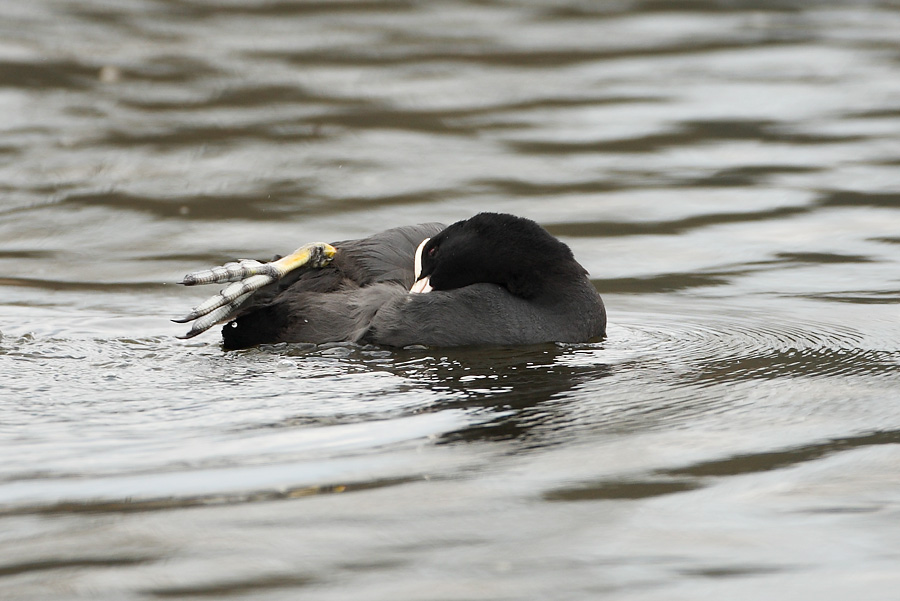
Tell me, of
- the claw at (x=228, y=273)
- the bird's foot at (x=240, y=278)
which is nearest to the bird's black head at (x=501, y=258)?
the bird's foot at (x=240, y=278)

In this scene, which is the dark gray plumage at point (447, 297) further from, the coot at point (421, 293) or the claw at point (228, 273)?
the claw at point (228, 273)

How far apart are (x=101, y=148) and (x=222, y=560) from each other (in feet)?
23.9

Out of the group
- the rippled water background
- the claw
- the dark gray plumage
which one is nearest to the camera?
the rippled water background

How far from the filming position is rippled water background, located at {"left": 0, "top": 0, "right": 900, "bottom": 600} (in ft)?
10.8

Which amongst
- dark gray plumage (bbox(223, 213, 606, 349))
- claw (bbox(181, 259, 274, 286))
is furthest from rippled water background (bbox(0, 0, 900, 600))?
claw (bbox(181, 259, 274, 286))

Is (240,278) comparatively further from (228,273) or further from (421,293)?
(421,293)

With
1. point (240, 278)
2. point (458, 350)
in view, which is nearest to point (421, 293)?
point (458, 350)

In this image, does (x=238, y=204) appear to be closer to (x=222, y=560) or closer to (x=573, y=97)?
(x=573, y=97)

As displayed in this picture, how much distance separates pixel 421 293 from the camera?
5.51m

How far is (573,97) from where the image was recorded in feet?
37.3

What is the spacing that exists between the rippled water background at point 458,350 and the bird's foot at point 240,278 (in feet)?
0.50

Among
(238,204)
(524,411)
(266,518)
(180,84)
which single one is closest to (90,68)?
(180,84)

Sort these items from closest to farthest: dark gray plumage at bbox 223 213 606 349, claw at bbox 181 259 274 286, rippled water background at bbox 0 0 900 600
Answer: rippled water background at bbox 0 0 900 600 < dark gray plumage at bbox 223 213 606 349 < claw at bbox 181 259 274 286

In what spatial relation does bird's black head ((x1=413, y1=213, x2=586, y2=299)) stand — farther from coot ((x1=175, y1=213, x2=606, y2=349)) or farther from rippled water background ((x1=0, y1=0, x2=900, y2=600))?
rippled water background ((x1=0, y1=0, x2=900, y2=600))
